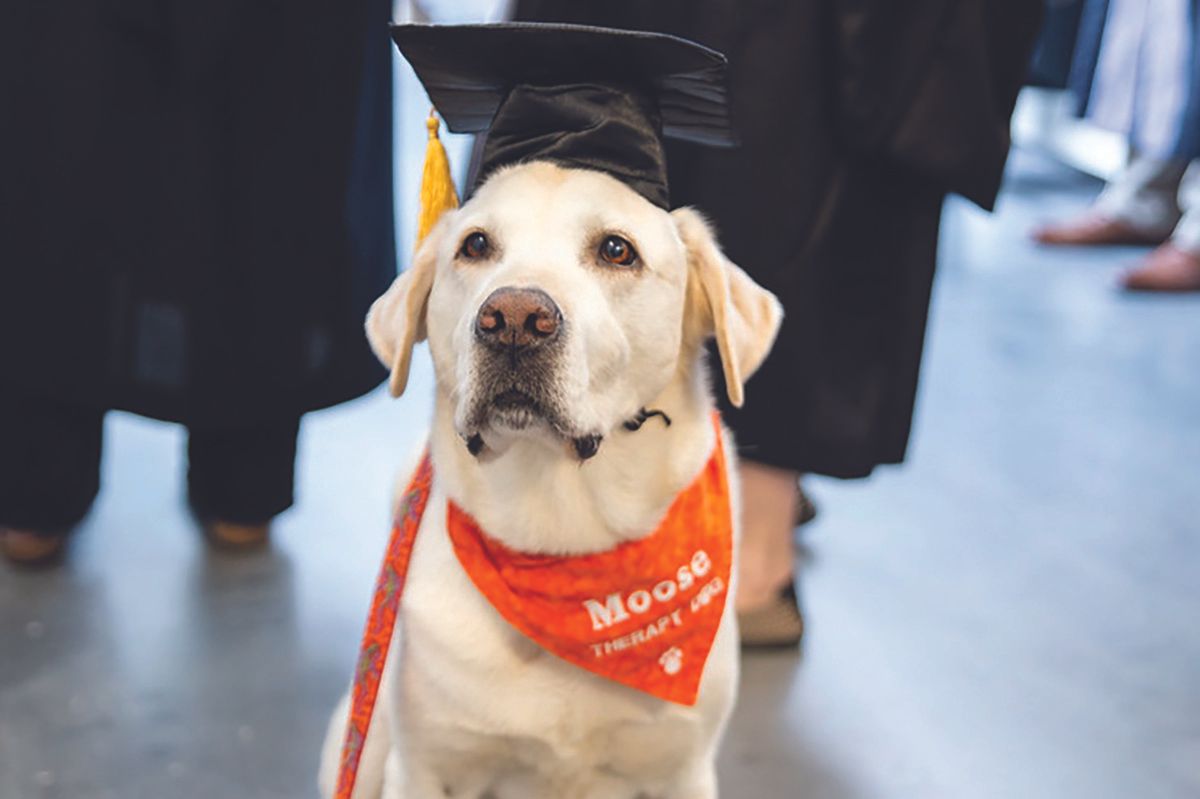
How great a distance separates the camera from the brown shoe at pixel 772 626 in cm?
250

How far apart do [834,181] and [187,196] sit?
1.14 m

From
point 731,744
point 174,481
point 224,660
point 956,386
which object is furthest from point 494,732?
point 956,386

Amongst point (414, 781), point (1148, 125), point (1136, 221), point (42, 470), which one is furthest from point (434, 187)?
point (1136, 221)

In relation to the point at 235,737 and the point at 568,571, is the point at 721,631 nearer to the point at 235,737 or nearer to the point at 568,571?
the point at 568,571

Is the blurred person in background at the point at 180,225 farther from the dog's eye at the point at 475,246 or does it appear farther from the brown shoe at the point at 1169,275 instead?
the brown shoe at the point at 1169,275

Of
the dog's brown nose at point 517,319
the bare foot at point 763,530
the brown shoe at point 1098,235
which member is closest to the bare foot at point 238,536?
the bare foot at point 763,530

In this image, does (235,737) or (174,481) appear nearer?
(235,737)

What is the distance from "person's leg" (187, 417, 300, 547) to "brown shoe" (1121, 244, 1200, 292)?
334cm

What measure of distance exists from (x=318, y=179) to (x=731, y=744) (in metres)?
1.24

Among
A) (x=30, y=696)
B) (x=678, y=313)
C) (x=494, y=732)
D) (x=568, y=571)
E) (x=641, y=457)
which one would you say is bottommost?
(x=30, y=696)

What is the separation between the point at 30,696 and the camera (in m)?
2.25

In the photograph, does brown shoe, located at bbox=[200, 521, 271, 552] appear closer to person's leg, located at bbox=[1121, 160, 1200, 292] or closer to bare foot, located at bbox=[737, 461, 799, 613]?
bare foot, located at bbox=[737, 461, 799, 613]

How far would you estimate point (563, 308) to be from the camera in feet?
4.54

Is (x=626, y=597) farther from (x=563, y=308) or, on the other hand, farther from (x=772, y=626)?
(x=772, y=626)
